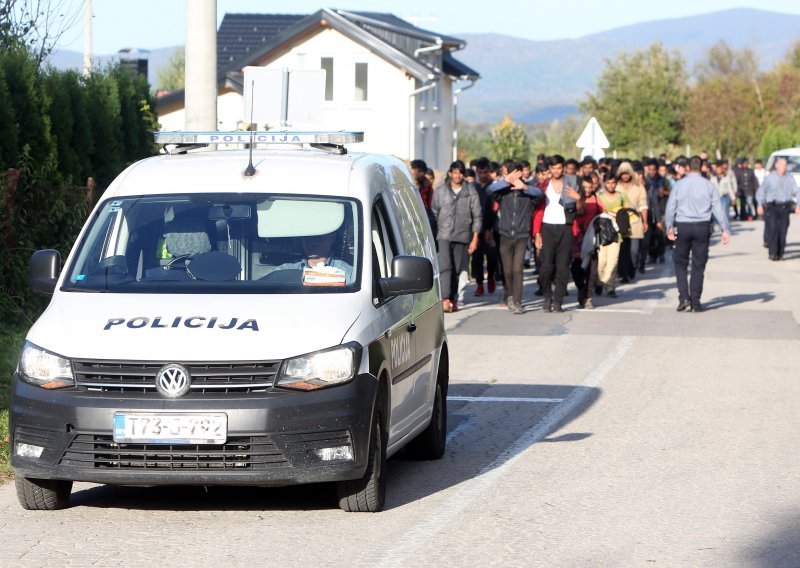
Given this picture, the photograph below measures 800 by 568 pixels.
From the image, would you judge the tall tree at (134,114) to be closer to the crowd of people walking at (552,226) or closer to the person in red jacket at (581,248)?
the crowd of people walking at (552,226)

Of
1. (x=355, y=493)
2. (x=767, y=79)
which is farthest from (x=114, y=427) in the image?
(x=767, y=79)

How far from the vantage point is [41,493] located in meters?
7.59

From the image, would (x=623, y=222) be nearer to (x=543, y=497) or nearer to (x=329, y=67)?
(x=543, y=497)

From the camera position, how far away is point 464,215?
19516mm

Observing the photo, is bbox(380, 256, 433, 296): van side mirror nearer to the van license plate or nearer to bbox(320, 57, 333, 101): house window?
the van license plate

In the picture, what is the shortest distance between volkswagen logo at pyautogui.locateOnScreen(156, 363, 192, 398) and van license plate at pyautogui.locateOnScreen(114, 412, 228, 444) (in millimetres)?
102

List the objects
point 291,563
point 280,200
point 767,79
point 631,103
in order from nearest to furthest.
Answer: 1. point 291,563
2. point 280,200
3. point 631,103
4. point 767,79

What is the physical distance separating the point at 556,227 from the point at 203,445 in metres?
12.7

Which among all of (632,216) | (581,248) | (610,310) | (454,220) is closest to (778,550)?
(454,220)

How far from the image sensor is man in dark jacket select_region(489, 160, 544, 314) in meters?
19.3

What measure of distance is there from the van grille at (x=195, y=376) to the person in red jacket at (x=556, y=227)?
40.3 feet

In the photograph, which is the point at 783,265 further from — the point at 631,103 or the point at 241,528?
the point at 631,103

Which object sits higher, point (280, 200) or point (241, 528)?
point (280, 200)

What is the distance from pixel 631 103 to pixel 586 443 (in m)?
68.8
